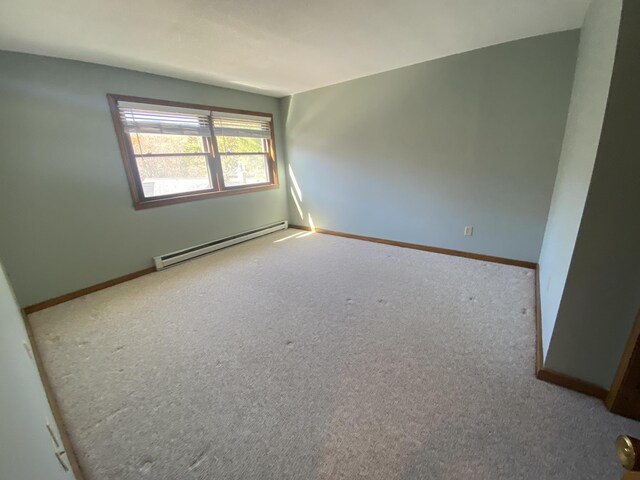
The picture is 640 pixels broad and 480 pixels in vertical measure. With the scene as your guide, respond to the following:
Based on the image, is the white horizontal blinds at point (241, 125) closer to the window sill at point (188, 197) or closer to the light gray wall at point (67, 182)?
the light gray wall at point (67, 182)

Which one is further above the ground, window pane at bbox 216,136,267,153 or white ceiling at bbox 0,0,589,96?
white ceiling at bbox 0,0,589,96

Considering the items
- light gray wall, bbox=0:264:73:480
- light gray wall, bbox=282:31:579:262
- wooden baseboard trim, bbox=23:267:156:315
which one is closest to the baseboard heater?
wooden baseboard trim, bbox=23:267:156:315

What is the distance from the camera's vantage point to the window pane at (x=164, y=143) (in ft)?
9.91

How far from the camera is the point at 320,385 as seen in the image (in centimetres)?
156

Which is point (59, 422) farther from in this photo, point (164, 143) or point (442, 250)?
point (442, 250)

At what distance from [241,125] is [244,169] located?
631 mm

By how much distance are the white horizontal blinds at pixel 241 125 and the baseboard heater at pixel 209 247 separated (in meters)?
1.44

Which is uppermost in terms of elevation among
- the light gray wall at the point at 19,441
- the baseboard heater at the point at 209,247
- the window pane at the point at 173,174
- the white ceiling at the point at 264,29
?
the white ceiling at the point at 264,29

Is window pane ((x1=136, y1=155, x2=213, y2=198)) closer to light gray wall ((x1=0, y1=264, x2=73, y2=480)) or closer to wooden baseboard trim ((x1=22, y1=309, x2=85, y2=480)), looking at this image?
wooden baseboard trim ((x1=22, y1=309, x2=85, y2=480))

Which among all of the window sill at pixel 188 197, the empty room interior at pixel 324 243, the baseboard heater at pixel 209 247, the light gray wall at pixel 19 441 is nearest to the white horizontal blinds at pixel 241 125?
the empty room interior at pixel 324 243

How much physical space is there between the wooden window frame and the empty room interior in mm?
27

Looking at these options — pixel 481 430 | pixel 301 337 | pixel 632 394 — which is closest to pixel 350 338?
pixel 301 337

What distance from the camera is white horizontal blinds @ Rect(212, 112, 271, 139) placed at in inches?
145

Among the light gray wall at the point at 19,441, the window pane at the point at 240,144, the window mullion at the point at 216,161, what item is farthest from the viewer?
the window pane at the point at 240,144
